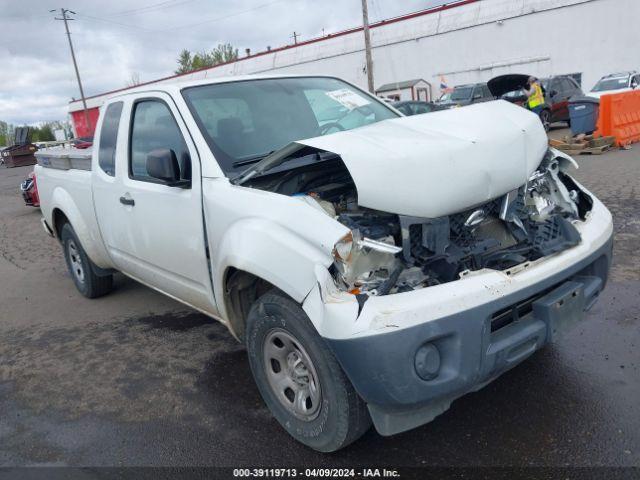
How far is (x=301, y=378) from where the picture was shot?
2762 mm

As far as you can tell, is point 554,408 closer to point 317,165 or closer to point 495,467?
point 495,467

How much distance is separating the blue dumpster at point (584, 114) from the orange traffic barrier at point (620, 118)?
16 centimetres

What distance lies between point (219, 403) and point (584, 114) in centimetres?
1187

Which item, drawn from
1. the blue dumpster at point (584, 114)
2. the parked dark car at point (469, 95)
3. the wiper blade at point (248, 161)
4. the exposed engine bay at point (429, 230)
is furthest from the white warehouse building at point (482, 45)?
the wiper blade at point (248, 161)

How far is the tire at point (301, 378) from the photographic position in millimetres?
2475

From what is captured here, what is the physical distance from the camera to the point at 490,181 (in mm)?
2672

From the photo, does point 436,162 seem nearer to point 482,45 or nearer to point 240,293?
point 240,293

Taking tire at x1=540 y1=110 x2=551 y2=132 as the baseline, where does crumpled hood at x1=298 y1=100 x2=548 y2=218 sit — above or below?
above

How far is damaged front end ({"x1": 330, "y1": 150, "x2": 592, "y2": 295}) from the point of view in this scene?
247 centimetres

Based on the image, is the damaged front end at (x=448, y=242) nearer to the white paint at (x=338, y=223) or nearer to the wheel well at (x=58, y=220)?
the white paint at (x=338, y=223)

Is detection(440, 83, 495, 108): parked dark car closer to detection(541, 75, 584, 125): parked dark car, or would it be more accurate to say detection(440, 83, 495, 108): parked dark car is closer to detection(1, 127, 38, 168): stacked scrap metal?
detection(541, 75, 584, 125): parked dark car

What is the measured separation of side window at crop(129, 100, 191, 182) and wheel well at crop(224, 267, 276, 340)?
713 mm

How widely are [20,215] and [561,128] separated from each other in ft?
55.4

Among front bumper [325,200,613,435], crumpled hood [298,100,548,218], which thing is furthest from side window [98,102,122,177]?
front bumper [325,200,613,435]
